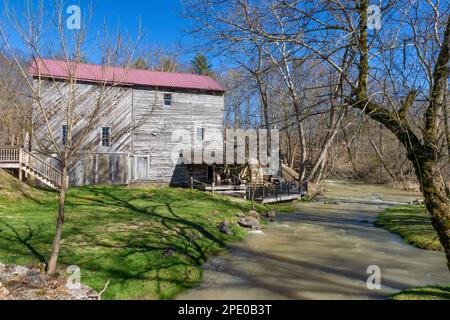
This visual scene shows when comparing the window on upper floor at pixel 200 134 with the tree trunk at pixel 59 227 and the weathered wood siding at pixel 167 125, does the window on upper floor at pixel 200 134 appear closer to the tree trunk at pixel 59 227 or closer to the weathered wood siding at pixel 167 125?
the weathered wood siding at pixel 167 125

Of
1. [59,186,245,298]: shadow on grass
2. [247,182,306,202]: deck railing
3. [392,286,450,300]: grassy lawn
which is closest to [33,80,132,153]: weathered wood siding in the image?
[59,186,245,298]: shadow on grass

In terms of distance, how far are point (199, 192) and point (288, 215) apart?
6754mm

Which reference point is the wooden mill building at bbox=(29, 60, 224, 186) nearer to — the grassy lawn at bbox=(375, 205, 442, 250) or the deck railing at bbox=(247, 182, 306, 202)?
the deck railing at bbox=(247, 182, 306, 202)

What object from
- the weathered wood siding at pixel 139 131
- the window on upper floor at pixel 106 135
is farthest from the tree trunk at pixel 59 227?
the window on upper floor at pixel 106 135

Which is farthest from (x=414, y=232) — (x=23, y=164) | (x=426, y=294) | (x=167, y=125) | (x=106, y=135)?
(x=23, y=164)

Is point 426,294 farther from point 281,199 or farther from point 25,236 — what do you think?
point 281,199

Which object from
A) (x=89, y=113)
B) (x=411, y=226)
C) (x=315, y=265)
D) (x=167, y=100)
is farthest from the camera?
(x=167, y=100)

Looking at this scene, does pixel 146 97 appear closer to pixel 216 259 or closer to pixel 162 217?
pixel 162 217

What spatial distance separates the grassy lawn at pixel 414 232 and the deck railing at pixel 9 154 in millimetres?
21366

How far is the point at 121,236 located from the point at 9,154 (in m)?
13.5

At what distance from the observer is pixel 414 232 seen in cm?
1712

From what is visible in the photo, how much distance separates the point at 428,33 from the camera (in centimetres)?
572

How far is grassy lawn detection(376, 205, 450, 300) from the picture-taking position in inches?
330
